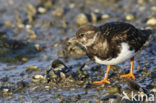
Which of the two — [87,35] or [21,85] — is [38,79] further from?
[87,35]

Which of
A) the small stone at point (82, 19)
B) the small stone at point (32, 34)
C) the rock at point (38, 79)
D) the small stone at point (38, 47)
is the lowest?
the rock at point (38, 79)

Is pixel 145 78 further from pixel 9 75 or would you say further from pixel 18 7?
pixel 18 7

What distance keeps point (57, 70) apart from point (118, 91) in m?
1.58

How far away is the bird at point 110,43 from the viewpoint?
5628 mm

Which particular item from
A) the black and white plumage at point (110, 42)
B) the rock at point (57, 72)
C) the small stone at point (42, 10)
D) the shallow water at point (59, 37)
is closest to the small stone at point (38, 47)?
the shallow water at point (59, 37)

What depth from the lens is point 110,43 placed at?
566cm

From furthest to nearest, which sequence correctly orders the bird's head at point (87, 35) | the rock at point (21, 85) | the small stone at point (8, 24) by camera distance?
A: 1. the small stone at point (8, 24)
2. the rock at point (21, 85)
3. the bird's head at point (87, 35)

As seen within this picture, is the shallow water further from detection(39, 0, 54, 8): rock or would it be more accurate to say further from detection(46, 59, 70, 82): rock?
detection(46, 59, 70, 82): rock

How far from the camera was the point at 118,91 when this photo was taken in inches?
218

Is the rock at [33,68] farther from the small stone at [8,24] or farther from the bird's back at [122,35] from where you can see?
the small stone at [8,24]

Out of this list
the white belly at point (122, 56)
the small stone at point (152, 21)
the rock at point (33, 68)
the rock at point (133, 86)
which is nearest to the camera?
the rock at point (133, 86)

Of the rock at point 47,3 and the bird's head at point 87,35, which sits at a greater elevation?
the rock at point 47,3

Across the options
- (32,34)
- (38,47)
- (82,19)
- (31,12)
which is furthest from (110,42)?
(31,12)

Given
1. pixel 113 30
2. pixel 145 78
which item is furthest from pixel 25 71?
pixel 145 78
